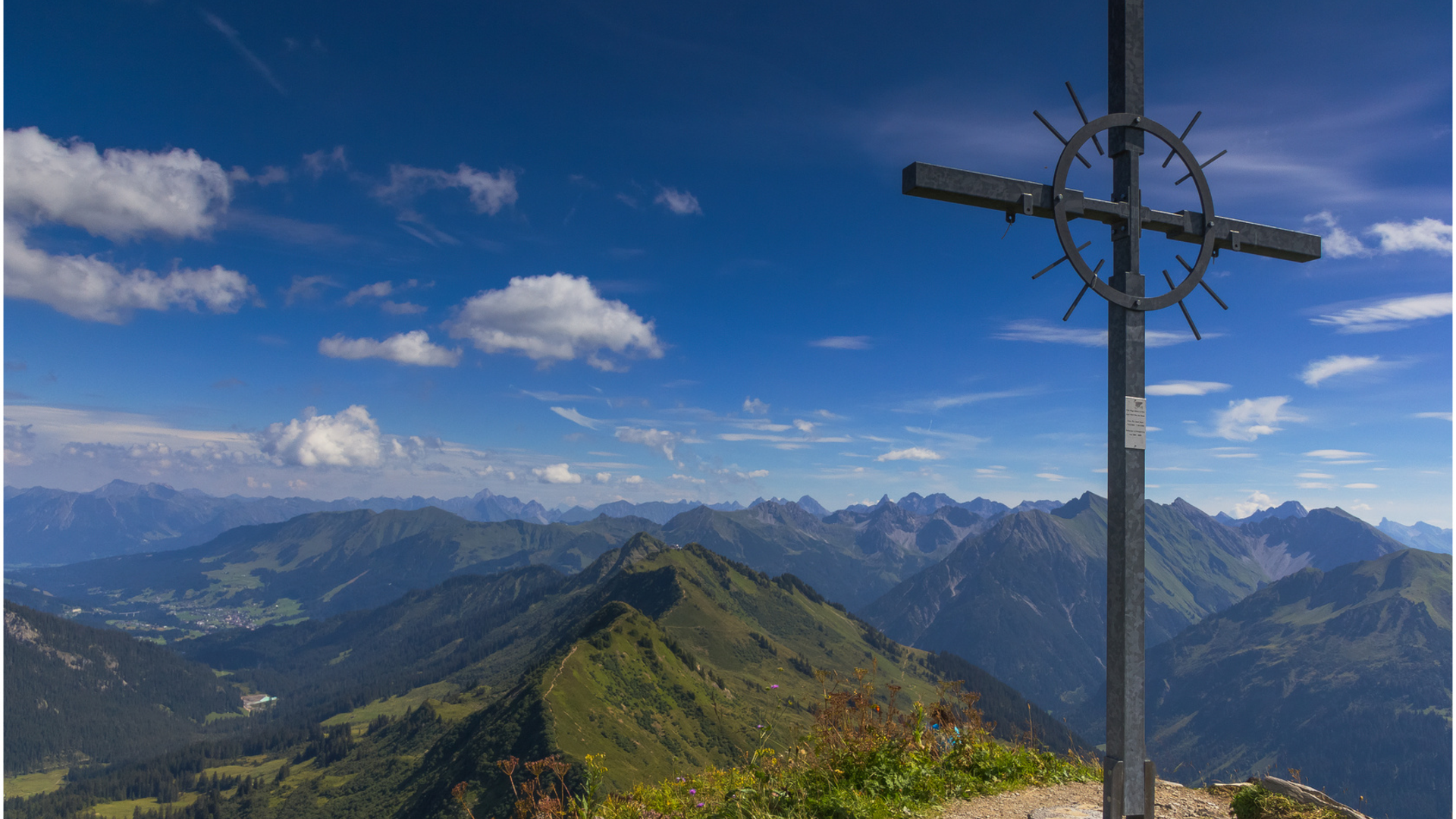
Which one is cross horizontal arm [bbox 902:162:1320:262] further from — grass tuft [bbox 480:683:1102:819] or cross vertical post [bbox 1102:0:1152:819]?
grass tuft [bbox 480:683:1102:819]

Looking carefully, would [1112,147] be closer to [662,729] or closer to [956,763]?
[956,763]

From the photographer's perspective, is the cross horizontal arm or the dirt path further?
the dirt path

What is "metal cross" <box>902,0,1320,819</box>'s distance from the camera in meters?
9.20

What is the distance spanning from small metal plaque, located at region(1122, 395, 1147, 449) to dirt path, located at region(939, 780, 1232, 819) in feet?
17.6

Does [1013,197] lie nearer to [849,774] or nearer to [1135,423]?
[1135,423]

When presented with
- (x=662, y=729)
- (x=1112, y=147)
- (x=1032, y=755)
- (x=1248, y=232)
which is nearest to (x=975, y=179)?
(x=1112, y=147)

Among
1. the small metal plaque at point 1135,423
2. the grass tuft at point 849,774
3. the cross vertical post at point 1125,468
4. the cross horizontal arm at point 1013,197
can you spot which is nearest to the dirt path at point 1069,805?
the grass tuft at point 849,774

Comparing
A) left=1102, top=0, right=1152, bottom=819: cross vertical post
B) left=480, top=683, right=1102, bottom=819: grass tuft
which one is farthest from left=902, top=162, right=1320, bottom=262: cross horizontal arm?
left=480, top=683, right=1102, bottom=819: grass tuft

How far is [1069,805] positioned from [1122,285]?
25.8 ft

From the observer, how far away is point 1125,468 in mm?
9570

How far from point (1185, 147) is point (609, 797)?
1272cm

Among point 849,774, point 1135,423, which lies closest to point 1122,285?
point 1135,423

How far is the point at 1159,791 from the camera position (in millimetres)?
11383

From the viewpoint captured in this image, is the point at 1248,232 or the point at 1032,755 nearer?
the point at 1248,232
